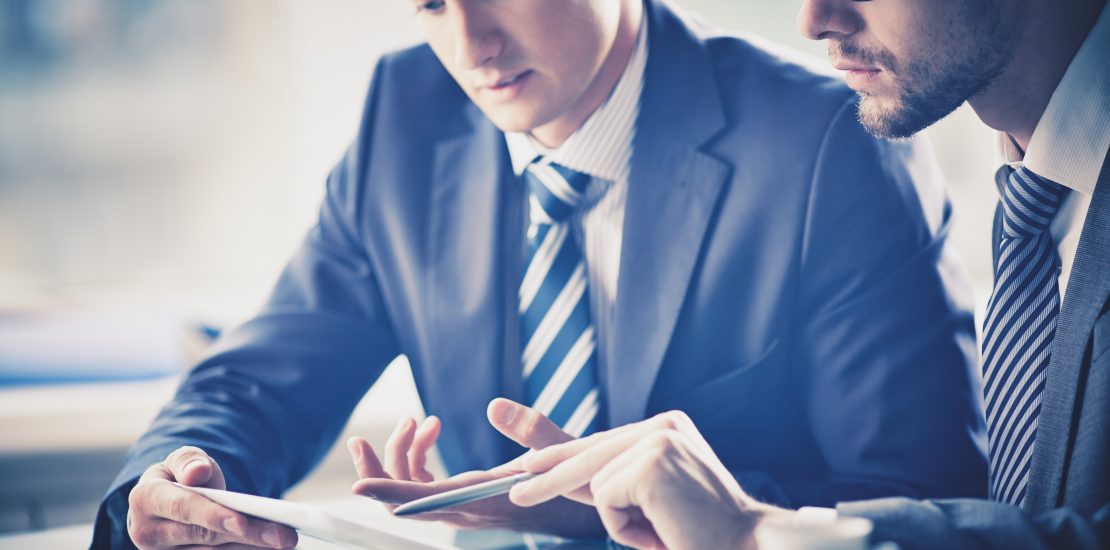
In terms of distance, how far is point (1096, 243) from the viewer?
909 mm

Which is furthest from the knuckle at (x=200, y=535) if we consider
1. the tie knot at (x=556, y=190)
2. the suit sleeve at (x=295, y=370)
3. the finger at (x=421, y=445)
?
the tie knot at (x=556, y=190)

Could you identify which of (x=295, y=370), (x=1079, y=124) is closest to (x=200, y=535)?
(x=295, y=370)

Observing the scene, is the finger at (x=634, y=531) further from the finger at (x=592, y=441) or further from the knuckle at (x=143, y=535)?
the knuckle at (x=143, y=535)

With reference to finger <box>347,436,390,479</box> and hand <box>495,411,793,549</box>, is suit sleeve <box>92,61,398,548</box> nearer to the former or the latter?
finger <box>347,436,390,479</box>

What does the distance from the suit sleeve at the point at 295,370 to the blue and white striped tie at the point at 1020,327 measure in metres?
0.87

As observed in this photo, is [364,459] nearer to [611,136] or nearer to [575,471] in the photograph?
[575,471]

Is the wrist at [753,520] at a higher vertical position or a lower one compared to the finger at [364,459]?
higher

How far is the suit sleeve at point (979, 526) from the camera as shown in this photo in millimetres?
800

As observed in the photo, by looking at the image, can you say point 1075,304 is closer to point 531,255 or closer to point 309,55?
point 531,255

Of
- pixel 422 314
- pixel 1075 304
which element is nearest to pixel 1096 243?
pixel 1075 304

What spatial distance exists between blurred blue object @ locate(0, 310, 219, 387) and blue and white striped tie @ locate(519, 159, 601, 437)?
1115 mm

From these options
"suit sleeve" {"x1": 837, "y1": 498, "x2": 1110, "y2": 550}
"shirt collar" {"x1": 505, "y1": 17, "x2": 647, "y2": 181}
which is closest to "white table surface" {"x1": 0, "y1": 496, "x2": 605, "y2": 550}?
"suit sleeve" {"x1": 837, "y1": 498, "x2": 1110, "y2": 550}

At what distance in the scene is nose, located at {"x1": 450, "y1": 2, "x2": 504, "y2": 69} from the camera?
130cm

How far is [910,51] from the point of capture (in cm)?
109
